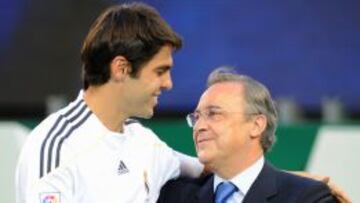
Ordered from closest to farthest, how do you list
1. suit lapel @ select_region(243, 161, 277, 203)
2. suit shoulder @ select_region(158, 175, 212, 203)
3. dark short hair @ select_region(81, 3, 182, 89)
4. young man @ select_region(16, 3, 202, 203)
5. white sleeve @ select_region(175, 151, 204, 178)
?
young man @ select_region(16, 3, 202, 203) → dark short hair @ select_region(81, 3, 182, 89) → suit lapel @ select_region(243, 161, 277, 203) → suit shoulder @ select_region(158, 175, 212, 203) → white sleeve @ select_region(175, 151, 204, 178)

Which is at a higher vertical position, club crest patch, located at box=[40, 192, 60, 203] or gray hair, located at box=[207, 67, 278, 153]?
gray hair, located at box=[207, 67, 278, 153]

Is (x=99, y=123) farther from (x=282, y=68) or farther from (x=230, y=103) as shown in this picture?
(x=282, y=68)

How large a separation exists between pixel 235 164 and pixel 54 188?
2.39ft

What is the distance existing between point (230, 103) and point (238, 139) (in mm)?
136

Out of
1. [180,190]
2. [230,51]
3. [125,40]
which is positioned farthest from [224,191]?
[230,51]

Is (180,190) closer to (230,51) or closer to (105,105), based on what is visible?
(105,105)

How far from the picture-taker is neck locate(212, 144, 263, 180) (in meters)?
4.00

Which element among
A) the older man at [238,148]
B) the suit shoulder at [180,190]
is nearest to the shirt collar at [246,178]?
the older man at [238,148]

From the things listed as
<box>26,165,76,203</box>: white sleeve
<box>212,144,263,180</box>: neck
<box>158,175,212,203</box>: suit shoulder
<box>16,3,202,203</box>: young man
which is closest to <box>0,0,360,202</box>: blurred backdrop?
<box>158,175,212,203</box>: suit shoulder

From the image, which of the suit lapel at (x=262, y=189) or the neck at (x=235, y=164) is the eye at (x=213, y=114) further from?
the suit lapel at (x=262, y=189)

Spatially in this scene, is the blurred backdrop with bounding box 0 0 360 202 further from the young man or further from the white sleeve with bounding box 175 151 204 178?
the young man

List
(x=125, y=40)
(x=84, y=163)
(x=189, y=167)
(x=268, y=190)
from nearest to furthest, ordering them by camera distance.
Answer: (x=84, y=163), (x=125, y=40), (x=268, y=190), (x=189, y=167)

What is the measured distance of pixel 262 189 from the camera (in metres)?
3.96

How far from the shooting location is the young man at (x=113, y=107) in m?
3.73
